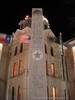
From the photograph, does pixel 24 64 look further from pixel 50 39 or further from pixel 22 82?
pixel 50 39

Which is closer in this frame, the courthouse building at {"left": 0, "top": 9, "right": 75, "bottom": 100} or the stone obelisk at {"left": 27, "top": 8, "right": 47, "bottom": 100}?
the stone obelisk at {"left": 27, "top": 8, "right": 47, "bottom": 100}

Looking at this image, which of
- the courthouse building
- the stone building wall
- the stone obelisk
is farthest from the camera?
the stone building wall

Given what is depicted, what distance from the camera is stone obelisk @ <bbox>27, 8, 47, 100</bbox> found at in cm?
1088

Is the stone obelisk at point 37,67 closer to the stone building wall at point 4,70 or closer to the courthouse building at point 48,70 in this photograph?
the courthouse building at point 48,70

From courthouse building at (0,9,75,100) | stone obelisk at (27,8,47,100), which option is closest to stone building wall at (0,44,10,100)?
courthouse building at (0,9,75,100)

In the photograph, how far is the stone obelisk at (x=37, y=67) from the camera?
1088 centimetres

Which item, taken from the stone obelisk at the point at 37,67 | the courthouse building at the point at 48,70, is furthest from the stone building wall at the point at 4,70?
the stone obelisk at the point at 37,67

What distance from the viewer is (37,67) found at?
11609mm

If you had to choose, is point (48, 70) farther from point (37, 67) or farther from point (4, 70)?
point (37, 67)

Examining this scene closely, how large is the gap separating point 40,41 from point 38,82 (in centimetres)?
318

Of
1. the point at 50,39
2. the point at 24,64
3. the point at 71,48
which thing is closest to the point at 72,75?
the point at 71,48

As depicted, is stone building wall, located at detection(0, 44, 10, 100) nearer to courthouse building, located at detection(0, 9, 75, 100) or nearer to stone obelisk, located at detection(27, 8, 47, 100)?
courthouse building, located at detection(0, 9, 75, 100)

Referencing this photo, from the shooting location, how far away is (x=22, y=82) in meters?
18.2

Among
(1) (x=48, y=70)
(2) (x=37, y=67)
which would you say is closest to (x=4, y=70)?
(1) (x=48, y=70)
